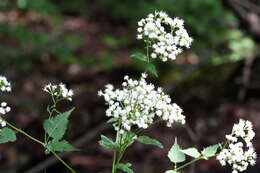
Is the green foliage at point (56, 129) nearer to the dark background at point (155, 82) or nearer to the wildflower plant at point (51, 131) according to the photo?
the wildflower plant at point (51, 131)

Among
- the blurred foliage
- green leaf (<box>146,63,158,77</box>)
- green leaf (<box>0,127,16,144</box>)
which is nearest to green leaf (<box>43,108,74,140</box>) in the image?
green leaf (<box>0,127,16,144</box>)

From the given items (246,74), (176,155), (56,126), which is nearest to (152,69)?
(176,155)

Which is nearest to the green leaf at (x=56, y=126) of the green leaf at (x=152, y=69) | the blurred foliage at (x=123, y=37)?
the green leaf at (x=152, y=69)

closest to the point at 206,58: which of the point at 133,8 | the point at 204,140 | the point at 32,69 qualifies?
the point at 204,140

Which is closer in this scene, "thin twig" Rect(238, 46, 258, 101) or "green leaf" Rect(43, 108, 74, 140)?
"green leaf" Rect(43, 108, 74, 140)

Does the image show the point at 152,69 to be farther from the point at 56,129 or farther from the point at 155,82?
the point at 155,82

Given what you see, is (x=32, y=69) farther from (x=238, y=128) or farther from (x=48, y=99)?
(x=238, y=128)

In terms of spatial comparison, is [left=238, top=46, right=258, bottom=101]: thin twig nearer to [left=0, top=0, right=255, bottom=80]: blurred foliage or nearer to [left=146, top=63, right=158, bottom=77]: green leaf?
[left=0, top=0, right=255, bottom=80]: blurred foliage

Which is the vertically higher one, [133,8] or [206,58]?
[133,8]
